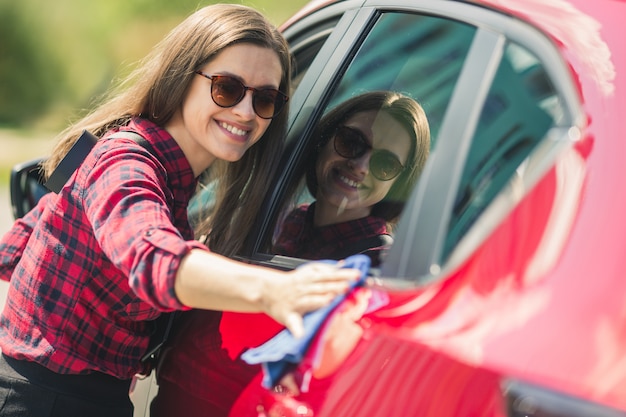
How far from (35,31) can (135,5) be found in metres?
1.40

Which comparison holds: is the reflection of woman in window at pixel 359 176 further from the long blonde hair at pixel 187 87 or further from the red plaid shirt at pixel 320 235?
the long blonde hair at pixel 187 87

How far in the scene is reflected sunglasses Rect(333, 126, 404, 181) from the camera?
204 cm

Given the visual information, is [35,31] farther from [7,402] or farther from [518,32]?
[518,32]

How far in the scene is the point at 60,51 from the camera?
447 inches

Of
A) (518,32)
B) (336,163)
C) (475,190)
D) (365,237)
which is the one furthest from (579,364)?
(336,163)

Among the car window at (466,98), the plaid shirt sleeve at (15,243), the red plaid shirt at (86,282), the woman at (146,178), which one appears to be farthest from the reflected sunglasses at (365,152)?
the plaid shirt sleeve at (15,243)

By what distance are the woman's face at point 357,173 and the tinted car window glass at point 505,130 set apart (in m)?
0.42

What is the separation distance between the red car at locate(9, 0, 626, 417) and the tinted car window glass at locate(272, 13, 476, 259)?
11 millimetres

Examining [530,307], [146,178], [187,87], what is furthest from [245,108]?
[530,307]

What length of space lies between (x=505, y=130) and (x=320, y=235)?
69 centimetres

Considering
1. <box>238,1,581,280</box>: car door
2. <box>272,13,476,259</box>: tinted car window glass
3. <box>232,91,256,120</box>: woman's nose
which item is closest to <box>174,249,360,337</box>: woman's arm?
<box>238,1,581,280</box>: car door

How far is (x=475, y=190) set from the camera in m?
1.52

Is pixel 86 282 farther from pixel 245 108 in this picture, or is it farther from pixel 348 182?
pixel 348 182

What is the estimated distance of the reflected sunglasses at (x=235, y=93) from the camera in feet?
7.20
